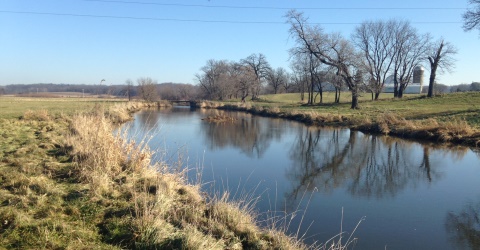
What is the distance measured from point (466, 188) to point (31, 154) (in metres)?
10.5

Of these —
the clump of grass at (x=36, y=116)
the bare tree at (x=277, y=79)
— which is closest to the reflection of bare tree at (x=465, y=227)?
the clump of grass at (x=36, y=116)

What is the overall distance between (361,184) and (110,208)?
21.8ft

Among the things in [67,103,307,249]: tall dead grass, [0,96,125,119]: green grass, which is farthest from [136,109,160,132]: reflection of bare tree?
[0,96,125,119]: green grass

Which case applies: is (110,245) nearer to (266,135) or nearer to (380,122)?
(266,135)

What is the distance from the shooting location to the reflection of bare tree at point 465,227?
558 cm

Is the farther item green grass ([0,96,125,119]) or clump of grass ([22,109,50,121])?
green grass ([0,96,125,119])

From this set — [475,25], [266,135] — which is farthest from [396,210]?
[475,25]

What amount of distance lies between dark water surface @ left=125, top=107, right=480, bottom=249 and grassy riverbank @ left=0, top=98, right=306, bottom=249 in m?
0.98

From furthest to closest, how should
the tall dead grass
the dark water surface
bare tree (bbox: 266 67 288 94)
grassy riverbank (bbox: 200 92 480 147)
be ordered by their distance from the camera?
1. bare tree (bbox: 266 67 288 94)
2. grassy riverbank (bbox: 200 92 480 147)
3. the dark water surface
4. the tall dead grass

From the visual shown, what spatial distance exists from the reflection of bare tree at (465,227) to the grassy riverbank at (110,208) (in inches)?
115

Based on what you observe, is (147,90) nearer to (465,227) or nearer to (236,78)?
(236,78)

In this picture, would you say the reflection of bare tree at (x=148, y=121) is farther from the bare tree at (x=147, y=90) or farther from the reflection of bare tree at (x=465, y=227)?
the bare tree at (x=147, y=90)

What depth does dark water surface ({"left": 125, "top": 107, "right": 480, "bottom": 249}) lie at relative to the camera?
237 inches

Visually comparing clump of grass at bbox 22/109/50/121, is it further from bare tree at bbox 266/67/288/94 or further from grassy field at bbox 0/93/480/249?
bare tree at bbox 266/67/288/94
